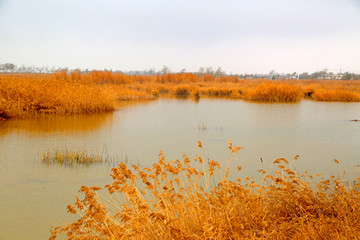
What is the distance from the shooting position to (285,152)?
6.36 metres

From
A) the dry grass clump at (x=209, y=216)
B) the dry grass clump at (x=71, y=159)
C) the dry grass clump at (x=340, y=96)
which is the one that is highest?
the dry grass clump at (x=340, y=96)

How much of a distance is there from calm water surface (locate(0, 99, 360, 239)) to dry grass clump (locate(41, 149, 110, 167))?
0.16 meters

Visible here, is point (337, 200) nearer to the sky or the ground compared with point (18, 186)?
nearer to the sky

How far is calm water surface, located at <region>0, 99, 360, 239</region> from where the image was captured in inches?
154

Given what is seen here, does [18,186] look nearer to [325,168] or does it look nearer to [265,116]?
[325,168]

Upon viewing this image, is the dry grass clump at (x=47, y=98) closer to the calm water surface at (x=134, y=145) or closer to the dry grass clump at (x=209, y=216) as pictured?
the calm water surface at (x=134, y=145)

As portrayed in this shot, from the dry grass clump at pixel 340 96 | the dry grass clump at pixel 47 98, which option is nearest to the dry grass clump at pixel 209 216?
the dry grass clump at pixel 47 98

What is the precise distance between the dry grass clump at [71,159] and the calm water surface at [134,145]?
16 cm

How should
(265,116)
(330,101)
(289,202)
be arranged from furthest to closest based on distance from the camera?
(330,101), (265,116), (289,202)

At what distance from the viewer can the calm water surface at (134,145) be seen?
3.90 meters

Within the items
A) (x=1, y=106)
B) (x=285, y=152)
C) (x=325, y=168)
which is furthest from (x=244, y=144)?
(x=1, y=106)

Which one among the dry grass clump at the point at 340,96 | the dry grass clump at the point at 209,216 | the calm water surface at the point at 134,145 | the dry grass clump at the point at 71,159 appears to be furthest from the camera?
the dry grass clump at the point at 340,96

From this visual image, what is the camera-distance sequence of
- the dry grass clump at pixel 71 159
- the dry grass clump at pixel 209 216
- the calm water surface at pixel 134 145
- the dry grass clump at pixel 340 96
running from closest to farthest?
the dry grass clump at pixel 209 216, the calm water surface at pixel 134 145, the dry grass clump at pixel 71 159, the dry grass clump at pixel 340 96

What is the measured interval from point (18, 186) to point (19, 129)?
4.26 metres
